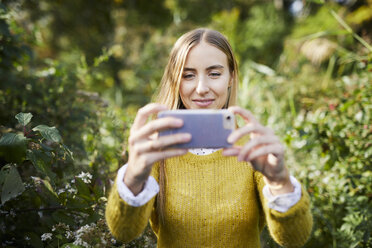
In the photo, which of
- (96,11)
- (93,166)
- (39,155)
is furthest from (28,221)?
(96,11)

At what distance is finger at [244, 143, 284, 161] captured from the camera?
78 cm

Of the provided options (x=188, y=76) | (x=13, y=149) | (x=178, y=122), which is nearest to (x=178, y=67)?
(x=188, y=76)

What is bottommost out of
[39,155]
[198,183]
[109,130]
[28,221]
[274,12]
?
[28,221]

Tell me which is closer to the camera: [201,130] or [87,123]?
[201,130]

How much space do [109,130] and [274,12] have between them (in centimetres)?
814

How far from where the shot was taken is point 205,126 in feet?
2.64

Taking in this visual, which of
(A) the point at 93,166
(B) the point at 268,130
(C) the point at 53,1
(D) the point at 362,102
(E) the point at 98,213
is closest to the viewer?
(B) the point at 268,130

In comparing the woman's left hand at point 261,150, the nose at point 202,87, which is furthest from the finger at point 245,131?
the nose at point 202,87

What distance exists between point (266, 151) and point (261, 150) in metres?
0.01

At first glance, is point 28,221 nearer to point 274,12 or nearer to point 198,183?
point 198,183

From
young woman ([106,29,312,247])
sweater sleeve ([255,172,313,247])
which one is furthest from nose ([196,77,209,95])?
sweater sleeve ([255,172,313,247])

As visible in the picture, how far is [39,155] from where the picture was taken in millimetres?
1109

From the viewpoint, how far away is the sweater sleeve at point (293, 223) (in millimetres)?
858

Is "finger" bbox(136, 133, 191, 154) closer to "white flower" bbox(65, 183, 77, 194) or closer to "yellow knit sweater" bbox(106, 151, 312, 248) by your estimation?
"yellow knit sweater" bbox(106, 151, 312, 248)
